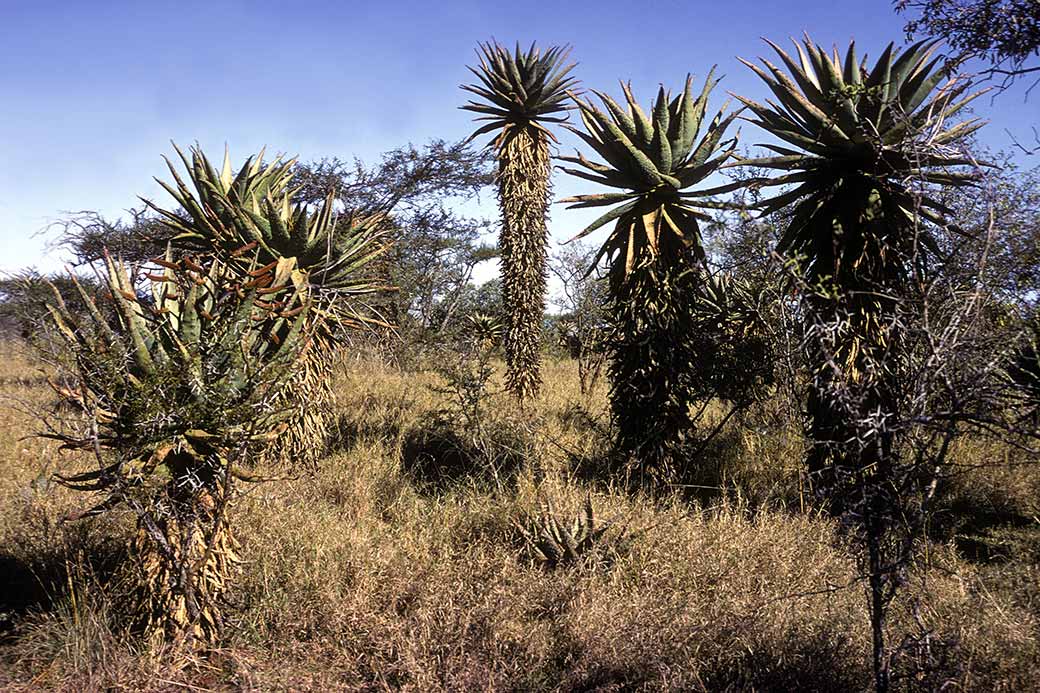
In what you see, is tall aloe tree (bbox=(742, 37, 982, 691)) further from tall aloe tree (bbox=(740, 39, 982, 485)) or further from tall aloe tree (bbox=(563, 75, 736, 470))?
tall aloe tree (bbox=(563, 75, 736, 470))

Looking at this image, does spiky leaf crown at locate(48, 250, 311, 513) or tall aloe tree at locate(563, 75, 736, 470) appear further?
tall aloe tree at locate(563, 75, 736, 470)

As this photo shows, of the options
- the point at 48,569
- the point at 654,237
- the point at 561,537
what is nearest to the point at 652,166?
the point at 654,237

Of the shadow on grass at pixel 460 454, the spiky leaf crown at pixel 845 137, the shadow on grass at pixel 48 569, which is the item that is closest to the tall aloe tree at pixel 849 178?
the spiky leaf crown at pixel 845 137

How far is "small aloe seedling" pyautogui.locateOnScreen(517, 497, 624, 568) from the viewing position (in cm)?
556

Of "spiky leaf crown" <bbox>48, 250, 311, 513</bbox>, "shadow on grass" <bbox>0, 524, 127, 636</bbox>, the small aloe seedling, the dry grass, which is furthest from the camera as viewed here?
the small aloe seedling

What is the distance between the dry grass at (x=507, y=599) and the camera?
4.02 meters

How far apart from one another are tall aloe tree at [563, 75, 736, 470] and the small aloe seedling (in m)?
1.76

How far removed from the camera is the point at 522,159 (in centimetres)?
1399

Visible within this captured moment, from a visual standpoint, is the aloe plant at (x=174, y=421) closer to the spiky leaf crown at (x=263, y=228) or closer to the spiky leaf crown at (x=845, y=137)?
the spiky leaf crown at (x=263, y=228)

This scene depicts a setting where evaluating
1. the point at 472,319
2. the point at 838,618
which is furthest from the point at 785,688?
the point at 472,319

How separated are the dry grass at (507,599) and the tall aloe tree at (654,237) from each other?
90 centimetres

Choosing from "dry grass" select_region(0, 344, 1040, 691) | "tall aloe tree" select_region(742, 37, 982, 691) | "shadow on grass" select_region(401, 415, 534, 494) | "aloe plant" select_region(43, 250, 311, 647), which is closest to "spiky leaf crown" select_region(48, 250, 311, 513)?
"aloe plant" select_region(43, 250, 311, 647)

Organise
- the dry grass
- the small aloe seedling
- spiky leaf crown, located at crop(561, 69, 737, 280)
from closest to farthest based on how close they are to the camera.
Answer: the dry grass → the small aloe seedling → spiky leaf crown, located at crop(561, 69, 737, 280)

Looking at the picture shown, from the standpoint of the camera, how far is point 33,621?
478cm
